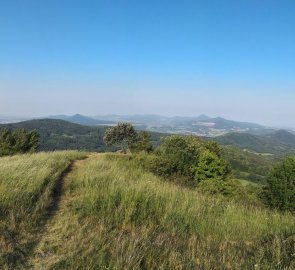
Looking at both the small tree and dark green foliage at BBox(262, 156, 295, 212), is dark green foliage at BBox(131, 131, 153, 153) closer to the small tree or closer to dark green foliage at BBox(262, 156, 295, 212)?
the small tree

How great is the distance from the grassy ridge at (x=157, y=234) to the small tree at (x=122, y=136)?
62.8m

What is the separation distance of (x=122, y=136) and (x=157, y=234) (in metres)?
68.0

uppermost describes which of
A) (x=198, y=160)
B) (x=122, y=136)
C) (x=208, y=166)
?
(x=122, y=136)

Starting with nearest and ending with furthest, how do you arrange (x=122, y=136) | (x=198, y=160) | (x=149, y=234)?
1. (x=149, y=234)
2. (x=198, y=160)
3. (x=122, y=136)

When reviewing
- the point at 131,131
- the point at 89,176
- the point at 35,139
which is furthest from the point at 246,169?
the point at 89,176

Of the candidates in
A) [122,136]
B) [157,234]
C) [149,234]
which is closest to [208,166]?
[122,136]

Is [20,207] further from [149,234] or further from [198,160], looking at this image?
[198,160]

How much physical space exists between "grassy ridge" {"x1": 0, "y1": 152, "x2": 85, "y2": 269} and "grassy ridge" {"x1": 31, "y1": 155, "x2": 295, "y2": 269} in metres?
0.38

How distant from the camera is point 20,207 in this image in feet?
25.2

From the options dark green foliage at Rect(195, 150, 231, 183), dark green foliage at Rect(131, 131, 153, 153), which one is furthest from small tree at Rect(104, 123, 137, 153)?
dark green foliage at Rect(195, 150, 231, 183)

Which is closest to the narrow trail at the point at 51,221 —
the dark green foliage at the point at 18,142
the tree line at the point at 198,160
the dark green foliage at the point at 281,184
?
the tree line at the point at 198,160

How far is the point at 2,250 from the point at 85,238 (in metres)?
1.32

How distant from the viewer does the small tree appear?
2913 inches

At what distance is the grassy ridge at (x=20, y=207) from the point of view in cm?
555
